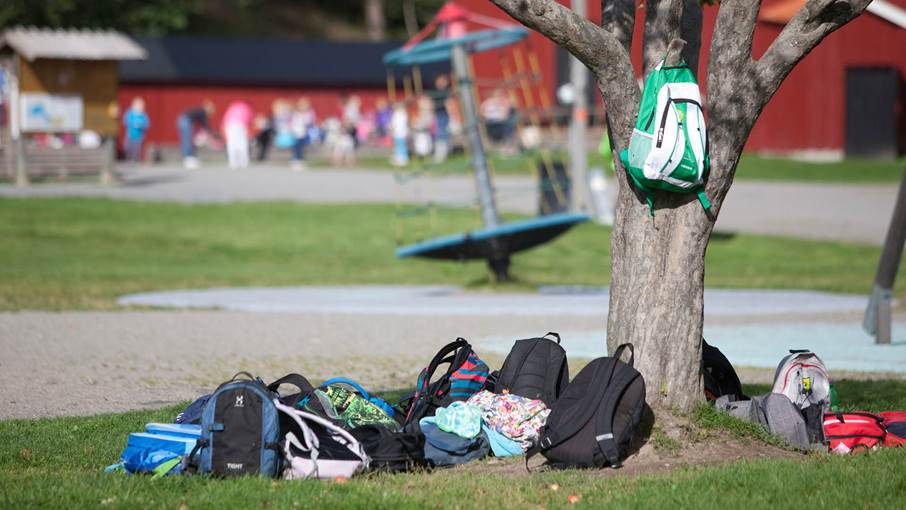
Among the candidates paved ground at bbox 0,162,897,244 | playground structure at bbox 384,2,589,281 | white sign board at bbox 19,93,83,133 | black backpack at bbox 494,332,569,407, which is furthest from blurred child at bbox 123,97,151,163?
black backpack at bbox 494,332,569,407

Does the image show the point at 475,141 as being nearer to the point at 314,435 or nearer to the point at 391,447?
the point at 391,447

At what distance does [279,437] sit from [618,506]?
1629mm

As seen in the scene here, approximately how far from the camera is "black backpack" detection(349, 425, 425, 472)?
6.39m

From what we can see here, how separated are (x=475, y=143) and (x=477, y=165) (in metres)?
0.25

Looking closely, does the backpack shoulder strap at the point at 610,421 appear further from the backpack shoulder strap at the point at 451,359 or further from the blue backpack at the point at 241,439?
the blue backpack at the point at 241,439

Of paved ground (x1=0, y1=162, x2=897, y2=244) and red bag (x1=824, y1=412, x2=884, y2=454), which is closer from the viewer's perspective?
red bag (x1=824, y1=412, x2=884, y2=454)

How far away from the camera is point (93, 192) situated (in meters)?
24.9

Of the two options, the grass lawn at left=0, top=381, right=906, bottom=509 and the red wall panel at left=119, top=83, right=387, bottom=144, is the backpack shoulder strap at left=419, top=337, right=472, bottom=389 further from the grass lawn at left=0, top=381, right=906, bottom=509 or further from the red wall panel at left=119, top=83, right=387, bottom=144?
the red wall panel at left=119, top=83, right=387, bottom=144

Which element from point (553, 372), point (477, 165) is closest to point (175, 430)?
point (553, 372)

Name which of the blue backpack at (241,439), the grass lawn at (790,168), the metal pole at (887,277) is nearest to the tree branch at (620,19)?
the blue backpack at (241,439)

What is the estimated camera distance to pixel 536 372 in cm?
725

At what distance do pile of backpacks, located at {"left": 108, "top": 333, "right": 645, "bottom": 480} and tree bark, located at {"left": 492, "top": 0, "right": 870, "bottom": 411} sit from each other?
223 mm

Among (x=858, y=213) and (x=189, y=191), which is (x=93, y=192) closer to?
(x=189, y=191)

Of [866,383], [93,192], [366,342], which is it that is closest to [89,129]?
[93,192]
